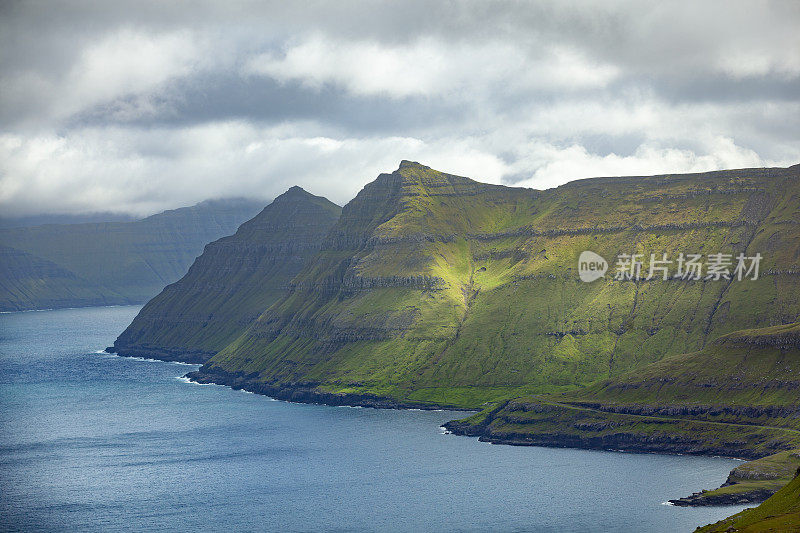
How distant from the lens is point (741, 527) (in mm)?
199250

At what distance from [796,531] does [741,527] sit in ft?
51.8

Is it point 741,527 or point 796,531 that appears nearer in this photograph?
point 796,531

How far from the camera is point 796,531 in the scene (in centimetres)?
18450
